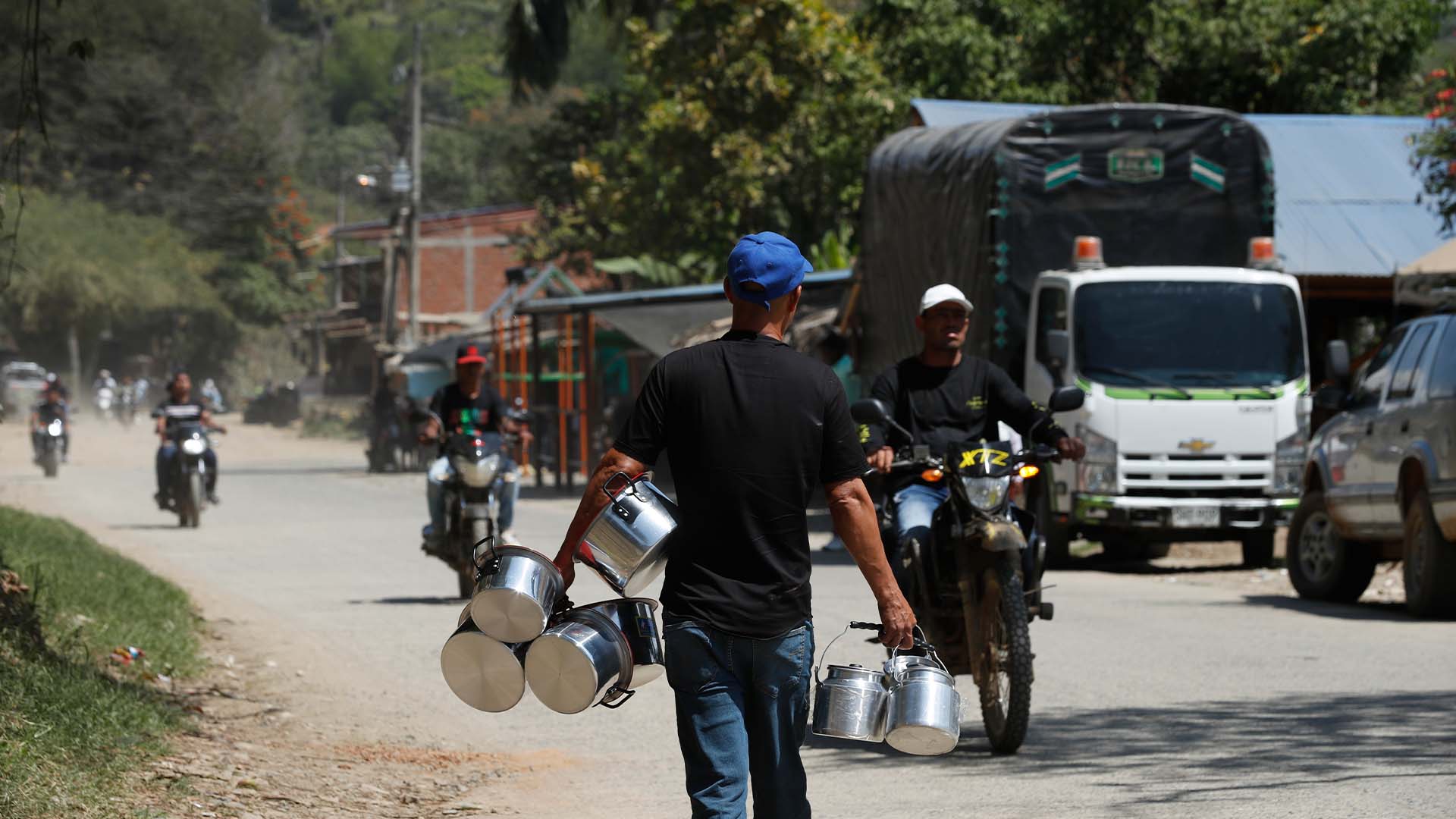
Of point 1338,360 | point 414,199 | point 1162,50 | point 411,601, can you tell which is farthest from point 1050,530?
point 414,199

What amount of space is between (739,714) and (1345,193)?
804 inches

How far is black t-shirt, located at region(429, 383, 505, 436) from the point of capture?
13602mm

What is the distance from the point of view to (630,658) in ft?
16.0

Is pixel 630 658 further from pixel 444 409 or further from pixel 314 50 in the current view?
pixel 314 50

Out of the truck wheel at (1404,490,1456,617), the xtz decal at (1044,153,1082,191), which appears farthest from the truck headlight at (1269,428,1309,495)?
the truck wheel at (1404,490,1456,617)

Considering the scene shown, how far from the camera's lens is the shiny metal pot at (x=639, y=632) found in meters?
4.90

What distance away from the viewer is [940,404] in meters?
8.20

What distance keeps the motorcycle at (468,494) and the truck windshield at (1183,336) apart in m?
5.07

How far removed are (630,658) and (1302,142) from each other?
21564 millimetres

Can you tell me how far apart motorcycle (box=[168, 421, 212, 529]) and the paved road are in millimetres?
3850

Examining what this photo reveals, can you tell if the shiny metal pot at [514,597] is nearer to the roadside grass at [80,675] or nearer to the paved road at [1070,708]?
the roadside grass at [80,675]

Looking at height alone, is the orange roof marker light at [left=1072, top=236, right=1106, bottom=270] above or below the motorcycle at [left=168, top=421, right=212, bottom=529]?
above

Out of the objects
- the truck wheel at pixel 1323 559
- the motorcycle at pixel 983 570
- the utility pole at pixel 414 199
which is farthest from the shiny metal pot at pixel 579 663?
the utility pole at pixel 414 199

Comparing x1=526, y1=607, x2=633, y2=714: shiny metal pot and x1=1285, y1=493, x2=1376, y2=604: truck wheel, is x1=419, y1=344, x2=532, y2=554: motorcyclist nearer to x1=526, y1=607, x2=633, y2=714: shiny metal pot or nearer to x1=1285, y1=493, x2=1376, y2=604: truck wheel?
x1=1285, y1=493, x2=1376, y2=604: truck wheel
